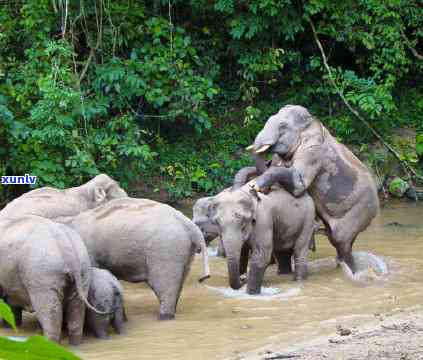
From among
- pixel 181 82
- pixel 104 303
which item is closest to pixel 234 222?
pixel 104 303

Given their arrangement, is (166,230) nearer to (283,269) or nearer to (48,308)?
(48,308)

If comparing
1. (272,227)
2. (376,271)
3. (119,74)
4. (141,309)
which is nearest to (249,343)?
(141,309)

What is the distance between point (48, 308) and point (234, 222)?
6.58ft

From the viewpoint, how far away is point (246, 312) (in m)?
6.08

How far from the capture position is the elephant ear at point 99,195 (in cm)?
708

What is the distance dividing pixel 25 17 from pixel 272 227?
5.71 metres

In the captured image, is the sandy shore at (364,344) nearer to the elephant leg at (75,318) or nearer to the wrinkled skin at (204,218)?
the elephant leg at (75,318)

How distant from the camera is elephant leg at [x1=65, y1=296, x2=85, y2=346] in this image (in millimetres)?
5062

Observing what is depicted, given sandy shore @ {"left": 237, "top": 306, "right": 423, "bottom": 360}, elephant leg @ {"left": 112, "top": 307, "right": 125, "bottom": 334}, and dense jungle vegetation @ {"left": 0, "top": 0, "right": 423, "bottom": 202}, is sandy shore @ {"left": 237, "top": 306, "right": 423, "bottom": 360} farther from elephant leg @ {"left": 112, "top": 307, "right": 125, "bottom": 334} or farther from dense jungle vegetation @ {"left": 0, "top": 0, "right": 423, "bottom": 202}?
dense jungle vegetation @ {"left": 0, "top": 0, "right": 423, "bottom": 202}

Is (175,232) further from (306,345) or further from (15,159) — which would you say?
(15,159)

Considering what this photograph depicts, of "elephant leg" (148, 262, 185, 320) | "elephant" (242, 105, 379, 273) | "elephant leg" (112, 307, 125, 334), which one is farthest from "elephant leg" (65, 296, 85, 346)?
"elephant" (242, 105, 379, 273)

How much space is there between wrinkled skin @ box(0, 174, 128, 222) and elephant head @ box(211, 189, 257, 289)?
97 centimetres

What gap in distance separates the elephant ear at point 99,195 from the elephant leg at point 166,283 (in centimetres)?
143

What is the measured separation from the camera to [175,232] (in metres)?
5.79
